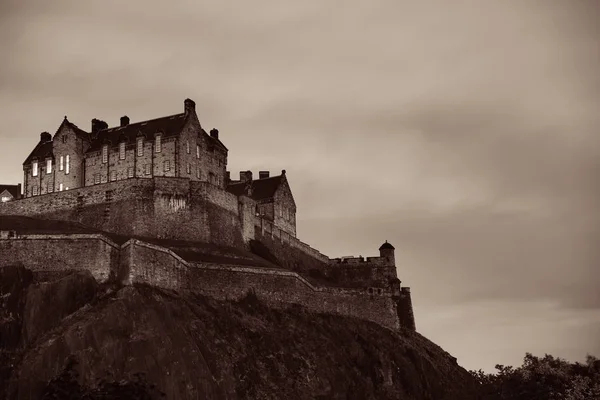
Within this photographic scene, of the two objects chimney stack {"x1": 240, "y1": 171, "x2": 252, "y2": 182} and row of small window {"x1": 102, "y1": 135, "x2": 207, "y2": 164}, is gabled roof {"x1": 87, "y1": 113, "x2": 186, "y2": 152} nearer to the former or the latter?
row of small window {"x1": 102, "y1": 135, "x2": 207, "y2": 164}

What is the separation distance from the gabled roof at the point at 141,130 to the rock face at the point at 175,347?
2411 cm

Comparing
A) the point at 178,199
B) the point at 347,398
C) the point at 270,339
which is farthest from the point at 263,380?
the point at 178,199

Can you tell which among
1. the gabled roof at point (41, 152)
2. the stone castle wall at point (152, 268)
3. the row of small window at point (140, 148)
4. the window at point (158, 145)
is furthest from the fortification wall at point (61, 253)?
the gabled roof at point (41, 152)

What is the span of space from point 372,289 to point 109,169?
31.1 m

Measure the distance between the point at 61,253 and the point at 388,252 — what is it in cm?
4519

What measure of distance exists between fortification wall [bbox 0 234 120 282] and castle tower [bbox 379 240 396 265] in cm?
4151

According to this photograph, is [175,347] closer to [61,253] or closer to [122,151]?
[61,253]

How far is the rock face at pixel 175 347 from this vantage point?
59969 mm

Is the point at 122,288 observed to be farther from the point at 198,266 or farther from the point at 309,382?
the point at 309,382

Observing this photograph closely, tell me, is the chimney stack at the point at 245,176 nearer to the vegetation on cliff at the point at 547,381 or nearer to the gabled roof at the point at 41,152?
the gabled roof at the point at 41,152

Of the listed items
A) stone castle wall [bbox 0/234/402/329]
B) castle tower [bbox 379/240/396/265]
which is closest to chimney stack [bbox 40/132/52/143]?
A: stone castle wall [bbox 0/234/402/329]

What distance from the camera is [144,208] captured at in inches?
3280

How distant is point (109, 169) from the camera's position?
304ft

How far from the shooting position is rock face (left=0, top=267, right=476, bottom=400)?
60.0 metres
